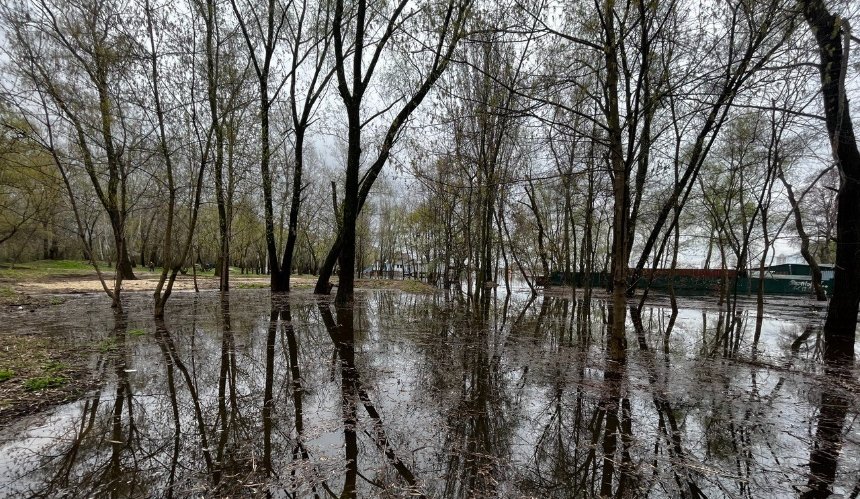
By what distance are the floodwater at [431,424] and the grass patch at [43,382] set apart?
0.47 meters

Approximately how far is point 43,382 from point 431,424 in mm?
4264

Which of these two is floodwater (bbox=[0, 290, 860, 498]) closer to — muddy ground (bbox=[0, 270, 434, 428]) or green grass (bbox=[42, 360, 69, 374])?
muddy ground (bbox=[0, 270, 434, 428])

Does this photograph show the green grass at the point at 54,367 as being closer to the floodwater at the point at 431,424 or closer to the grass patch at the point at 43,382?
the grass patch at the point at 43,382

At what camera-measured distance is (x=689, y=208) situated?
25.8m

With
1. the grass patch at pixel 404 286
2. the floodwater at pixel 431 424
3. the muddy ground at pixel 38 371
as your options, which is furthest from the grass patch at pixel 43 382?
the grass patch at pixel 404 286

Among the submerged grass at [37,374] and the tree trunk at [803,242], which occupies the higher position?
the tree trunk at [803,242]

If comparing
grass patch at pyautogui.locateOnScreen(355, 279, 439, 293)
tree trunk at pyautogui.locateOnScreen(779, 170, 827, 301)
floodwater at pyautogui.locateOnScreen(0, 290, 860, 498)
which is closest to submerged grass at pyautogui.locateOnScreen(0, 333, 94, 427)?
floodwater at pyautogui.locateOnScreen(0, 290, 860, 498)

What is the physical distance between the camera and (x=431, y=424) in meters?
3.55

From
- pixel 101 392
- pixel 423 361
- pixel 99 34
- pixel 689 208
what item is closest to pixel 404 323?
pixel 423 361

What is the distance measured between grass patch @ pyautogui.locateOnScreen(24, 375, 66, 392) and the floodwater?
1.53 feet

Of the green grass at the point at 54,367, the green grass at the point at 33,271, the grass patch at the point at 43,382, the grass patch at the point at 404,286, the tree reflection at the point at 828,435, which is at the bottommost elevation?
the grass patch at the point at 404,286

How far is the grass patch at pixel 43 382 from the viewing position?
4148 millimetres

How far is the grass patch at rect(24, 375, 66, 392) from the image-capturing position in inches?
163

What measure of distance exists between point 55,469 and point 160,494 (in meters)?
0.97
